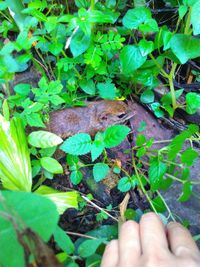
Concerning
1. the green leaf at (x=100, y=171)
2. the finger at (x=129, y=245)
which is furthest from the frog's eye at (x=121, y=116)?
the finger at (x=129, y=245)

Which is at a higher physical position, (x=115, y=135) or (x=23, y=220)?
(x=23, y=220)

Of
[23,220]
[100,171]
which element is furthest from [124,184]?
[23,220]

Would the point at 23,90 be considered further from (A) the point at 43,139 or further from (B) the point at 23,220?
(B) the point at 23,220

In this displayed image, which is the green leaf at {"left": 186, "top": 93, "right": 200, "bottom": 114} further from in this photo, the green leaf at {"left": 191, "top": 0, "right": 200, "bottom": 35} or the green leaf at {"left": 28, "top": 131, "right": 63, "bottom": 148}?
the green leaf at {"left": 28, "top": 131, "right": 63, "bottom": 148}

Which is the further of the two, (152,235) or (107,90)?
(107,90)

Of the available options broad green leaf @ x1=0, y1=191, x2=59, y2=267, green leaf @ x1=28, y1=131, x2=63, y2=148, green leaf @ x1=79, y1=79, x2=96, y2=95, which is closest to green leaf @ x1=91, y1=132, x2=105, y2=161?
green leaf @ x1=28, y1=131, x2=63, y2=148

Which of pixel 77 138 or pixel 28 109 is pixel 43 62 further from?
pixel 77 138
